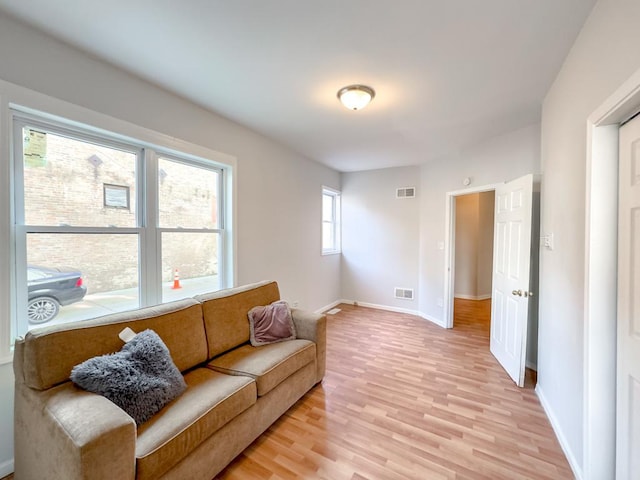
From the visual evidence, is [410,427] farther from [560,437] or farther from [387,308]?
[387,308]

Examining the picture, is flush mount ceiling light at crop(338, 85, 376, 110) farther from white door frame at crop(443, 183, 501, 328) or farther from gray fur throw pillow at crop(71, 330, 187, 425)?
white door frame at crop(443, 183, 501, 328)

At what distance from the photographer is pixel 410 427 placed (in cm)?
198

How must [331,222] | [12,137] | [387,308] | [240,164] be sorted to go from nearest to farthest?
[12,137] < [240,164] < [387,308] < [331,222]

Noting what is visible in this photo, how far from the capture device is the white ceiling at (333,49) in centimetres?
147

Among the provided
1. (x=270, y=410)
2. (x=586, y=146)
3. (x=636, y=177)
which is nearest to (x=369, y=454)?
(x=270, y=410)

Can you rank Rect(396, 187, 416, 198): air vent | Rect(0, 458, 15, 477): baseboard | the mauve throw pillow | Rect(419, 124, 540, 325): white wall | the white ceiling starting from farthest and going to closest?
Rect(396, 187, 416, 198): air vent, Rect(419, 124, 540, 325): white wall, the mauve throw pillow, Rect(0, 458, 15, 477): baseboard, the white ceiling

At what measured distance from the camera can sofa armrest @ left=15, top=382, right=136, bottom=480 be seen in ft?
3.47

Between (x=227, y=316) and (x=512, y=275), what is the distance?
2793mm

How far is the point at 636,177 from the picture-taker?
125 centimetres

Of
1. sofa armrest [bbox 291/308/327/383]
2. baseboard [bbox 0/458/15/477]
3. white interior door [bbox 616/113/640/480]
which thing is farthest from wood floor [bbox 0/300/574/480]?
baseboard [bbox 0/458/15/477]

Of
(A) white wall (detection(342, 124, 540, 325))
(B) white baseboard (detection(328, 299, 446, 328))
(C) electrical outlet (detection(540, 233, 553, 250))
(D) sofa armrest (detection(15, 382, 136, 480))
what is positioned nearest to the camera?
(D) sofa armrest (detection(15, 382, 136, 480))

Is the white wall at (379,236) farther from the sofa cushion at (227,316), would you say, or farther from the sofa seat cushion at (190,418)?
the sofa seat cushion at (190,418)

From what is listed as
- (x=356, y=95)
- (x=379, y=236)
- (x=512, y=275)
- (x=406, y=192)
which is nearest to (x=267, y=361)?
(x=356, y=95)

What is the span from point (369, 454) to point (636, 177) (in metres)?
2.08
